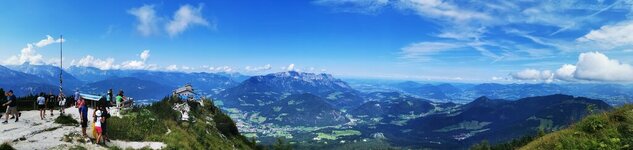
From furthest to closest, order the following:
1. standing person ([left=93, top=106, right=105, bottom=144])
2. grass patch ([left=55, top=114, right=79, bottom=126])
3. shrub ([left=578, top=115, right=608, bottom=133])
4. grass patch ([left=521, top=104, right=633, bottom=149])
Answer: grass patch ([left=55, top=114, right=79, bottom=126]), standing person ([left=93, top=106, right=105, bottom=144]), shrub ([left=578, top=115, right=608, bottom=133]), grass patch ([left=521, top=104, right=633, bottom=149])

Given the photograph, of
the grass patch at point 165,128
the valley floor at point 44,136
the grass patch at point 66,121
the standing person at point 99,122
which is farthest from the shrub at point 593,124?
the grass patch at point 66,121

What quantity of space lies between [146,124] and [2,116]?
12330mm

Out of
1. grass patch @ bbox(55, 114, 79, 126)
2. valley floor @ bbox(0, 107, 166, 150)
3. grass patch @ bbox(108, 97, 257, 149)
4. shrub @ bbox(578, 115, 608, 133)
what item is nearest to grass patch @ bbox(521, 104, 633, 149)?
shrub @ bbox(578, 115, 608, 133)

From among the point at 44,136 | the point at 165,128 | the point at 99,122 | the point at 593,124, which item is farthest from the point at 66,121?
the point at 593,124

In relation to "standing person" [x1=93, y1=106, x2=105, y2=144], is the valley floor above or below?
below

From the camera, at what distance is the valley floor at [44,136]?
23203 mm

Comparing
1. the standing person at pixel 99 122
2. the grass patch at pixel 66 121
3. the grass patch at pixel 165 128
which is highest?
the standing person at pixel 99 122

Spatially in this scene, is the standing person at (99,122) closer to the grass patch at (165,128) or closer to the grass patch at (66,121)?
the grass patch at (165,128)

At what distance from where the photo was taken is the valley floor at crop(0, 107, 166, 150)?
23.2 meters

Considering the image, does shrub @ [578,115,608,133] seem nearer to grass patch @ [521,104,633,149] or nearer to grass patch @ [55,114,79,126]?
grass patch @ [521,104,633,149]

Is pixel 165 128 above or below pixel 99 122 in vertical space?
below

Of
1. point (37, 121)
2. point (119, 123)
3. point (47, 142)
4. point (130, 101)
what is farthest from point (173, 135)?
point (130, 101)

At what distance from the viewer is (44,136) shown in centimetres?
2570

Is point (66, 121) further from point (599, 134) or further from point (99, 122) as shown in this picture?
point (599, 134)
